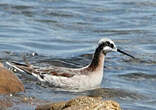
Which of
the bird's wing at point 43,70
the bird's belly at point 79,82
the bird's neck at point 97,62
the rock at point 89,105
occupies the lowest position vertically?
the bird's belly at point 79,82

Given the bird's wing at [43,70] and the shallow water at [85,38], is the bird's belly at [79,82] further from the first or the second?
the shallow water at [85,38]

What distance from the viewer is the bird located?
1227cm

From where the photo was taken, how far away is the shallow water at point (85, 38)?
11.8 m

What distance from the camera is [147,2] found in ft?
68.2

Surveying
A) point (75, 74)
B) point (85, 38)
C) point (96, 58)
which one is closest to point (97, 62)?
point (96, 58)

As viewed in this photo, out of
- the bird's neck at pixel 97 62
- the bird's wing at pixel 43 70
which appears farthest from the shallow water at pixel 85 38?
Answer: the bird's neck at pixel 97 62

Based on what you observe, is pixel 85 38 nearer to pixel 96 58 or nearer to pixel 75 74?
pixel 96 58

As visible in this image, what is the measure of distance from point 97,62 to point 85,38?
3.99 meters

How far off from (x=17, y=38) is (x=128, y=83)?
4.75 metres

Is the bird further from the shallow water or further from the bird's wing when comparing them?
the shallow water

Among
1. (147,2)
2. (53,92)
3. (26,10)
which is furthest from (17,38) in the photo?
(147,2)

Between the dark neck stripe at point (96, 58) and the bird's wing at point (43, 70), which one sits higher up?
the dark neck stripe at point (96, 58)

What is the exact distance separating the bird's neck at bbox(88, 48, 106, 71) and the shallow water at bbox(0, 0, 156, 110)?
379 millimetres

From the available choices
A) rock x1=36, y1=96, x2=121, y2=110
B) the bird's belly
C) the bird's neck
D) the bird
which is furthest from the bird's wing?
rock x1=36, y1=96, x2=121, y2=110
